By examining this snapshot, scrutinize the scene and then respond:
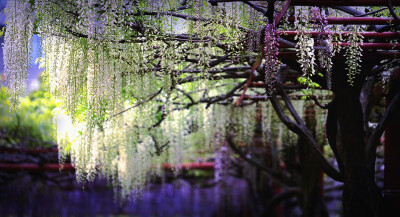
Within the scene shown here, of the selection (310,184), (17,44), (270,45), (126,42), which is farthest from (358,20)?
(310,184)

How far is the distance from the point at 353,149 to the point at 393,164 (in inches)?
22.2

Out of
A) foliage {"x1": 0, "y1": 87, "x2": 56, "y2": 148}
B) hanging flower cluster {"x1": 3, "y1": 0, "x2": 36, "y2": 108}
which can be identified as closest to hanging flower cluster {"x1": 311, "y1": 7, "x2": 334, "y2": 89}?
hanging flower cluster {"x1": 3, "y1": 0, "x2": 36, "y2": 108}

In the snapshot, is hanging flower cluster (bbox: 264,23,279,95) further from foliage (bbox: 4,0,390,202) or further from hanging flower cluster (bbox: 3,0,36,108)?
hanging flower cluster (bbox: 3,0,36,108)

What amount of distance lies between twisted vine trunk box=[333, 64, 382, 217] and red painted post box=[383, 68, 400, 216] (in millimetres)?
148

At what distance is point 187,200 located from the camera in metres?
18.5

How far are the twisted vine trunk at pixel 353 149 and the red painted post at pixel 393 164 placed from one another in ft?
0.48

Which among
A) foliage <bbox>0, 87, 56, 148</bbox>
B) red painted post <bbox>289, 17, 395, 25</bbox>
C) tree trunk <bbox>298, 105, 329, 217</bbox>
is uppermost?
red painted post <bbox>289, 17, 395, 25</bbox>

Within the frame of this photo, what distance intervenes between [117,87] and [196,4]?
4.05 feet

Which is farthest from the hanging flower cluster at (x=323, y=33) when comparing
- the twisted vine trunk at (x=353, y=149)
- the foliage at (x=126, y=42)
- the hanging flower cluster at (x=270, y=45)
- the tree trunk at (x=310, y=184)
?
the tree trunk at (x=310, y=184)

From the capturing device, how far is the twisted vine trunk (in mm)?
5043

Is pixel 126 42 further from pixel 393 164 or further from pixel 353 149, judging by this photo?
pixel 393 164

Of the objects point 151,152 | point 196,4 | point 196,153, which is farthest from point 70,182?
point 196,4

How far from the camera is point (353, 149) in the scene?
5.12 m

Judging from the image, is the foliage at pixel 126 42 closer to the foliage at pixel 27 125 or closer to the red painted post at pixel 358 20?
the red painted post at pixel 358 20
